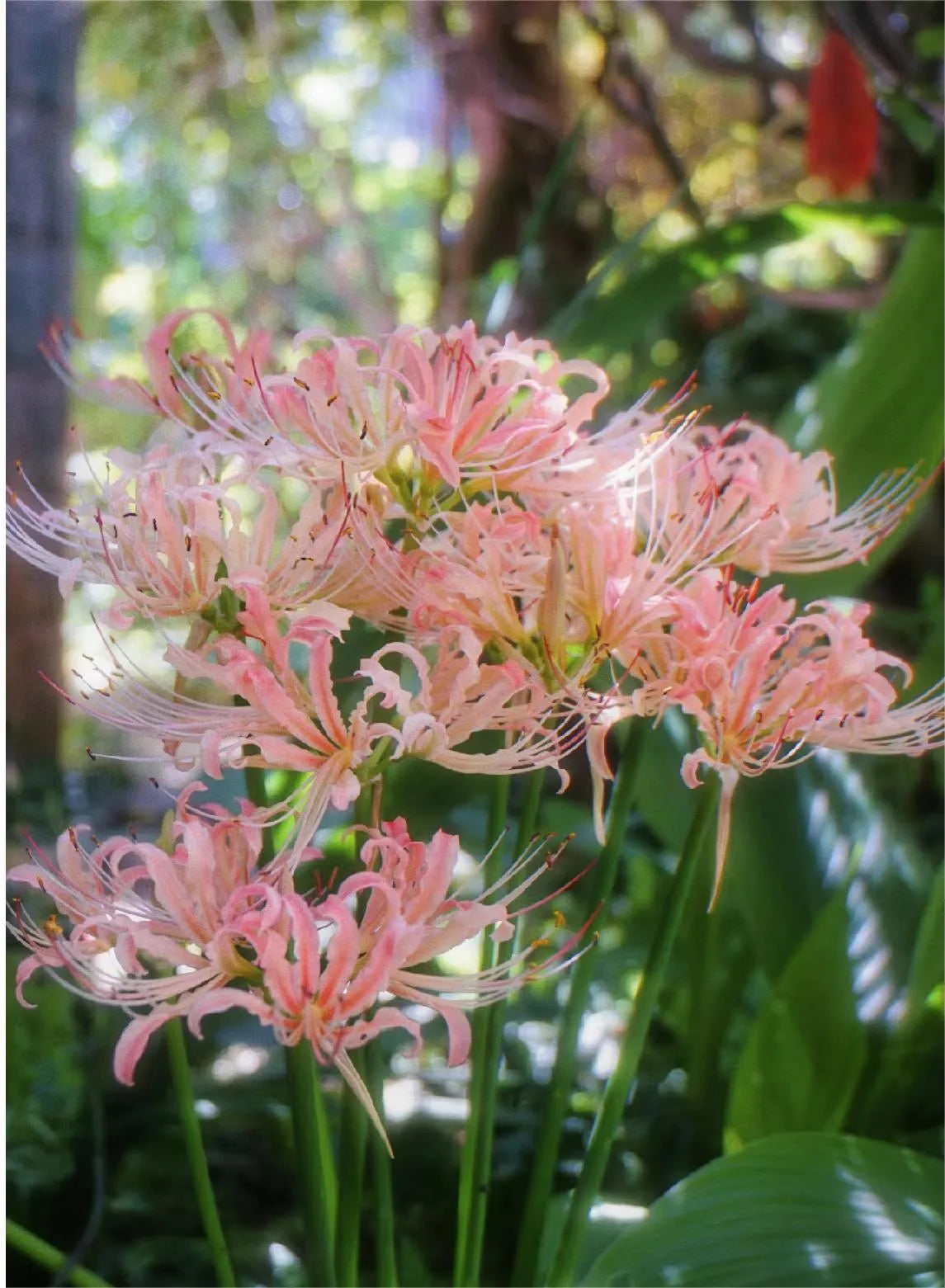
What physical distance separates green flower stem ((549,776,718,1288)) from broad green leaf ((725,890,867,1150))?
0.17 m

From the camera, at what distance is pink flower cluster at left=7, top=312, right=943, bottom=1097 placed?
341mm

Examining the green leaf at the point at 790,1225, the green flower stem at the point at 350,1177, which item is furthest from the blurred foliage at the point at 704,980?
the green flower stem at the point at 350,1177

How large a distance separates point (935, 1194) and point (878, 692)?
0.28 metres

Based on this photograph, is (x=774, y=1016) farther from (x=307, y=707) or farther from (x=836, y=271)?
(x=836, y=271)

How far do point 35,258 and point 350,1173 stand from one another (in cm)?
72

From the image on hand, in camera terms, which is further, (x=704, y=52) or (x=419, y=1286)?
(x=704, y=52)

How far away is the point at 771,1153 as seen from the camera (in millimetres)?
507

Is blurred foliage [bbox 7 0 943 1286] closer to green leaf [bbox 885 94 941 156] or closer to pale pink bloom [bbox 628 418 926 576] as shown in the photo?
green leaf [bbox 885 94 941 156]

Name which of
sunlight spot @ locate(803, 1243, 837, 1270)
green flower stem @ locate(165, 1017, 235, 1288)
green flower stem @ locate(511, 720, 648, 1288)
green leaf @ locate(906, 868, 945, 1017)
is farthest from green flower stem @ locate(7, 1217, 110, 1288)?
green leaf @ locate(906, 868, 945, 1017)

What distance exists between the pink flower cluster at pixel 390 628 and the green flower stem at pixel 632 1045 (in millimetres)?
30

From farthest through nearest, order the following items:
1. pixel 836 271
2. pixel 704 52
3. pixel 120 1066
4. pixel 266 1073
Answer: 1. pixel 836 271
2. pixel 704 52
3. pixel 266 1073
4. pixel 120 1066

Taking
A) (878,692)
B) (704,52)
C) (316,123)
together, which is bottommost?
(878,692)

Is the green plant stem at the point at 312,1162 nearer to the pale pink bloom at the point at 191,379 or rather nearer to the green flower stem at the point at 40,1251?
the green flower stem at the point at 40,1251

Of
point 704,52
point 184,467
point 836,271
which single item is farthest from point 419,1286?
point 836,271
